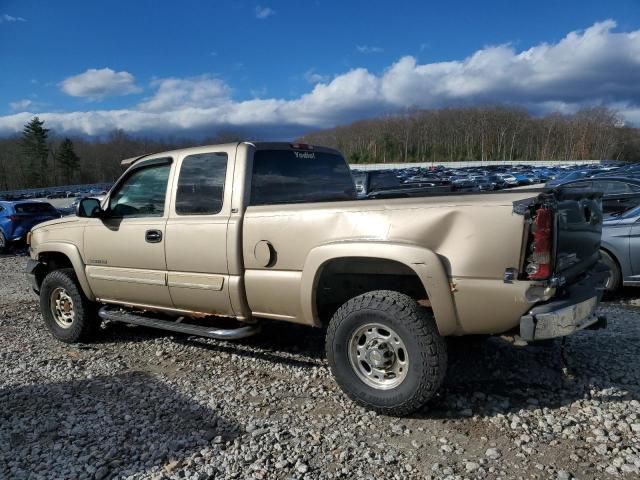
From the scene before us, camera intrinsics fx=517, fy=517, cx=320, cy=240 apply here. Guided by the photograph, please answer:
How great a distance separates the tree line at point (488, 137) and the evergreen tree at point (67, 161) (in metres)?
50.8

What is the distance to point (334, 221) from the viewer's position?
3.64 meters

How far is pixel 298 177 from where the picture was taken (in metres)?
4.70

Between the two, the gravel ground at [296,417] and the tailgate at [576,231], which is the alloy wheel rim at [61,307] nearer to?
the gravel ground at [296,417]

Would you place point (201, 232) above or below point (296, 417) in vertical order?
above

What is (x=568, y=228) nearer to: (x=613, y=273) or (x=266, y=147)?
(x=266, y=147)

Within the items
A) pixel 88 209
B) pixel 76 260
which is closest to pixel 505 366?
pixel 88 209

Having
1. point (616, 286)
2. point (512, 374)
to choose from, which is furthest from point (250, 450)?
point (616, 286)

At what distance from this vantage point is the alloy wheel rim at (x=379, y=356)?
11.7 ft

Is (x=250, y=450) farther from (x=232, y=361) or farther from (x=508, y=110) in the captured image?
(x=508, y=110)

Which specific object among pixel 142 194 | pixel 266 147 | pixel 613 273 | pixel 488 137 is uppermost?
pixel 488 137

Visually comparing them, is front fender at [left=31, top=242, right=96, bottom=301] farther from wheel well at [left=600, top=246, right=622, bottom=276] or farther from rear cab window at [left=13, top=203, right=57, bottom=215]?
rear cab window at [left=13, top=203, right=57, bottom=215]

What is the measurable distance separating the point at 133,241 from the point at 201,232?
914 millimetres

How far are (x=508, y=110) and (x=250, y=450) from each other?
15018 centimetres

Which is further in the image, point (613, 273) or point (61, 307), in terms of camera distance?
point (613, 273)
